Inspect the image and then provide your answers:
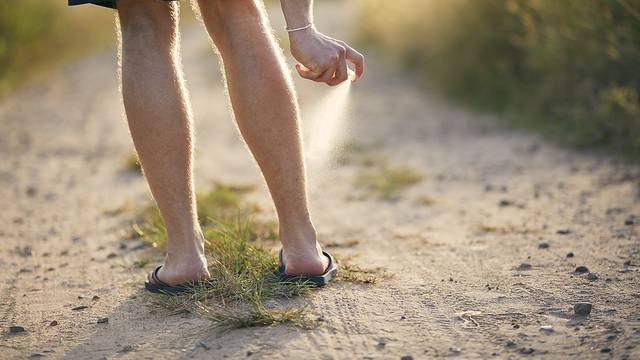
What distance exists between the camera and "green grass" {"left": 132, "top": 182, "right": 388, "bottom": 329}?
1979mm

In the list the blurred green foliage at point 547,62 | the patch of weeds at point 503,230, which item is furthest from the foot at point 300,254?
the blurred green foliage at point 547,62

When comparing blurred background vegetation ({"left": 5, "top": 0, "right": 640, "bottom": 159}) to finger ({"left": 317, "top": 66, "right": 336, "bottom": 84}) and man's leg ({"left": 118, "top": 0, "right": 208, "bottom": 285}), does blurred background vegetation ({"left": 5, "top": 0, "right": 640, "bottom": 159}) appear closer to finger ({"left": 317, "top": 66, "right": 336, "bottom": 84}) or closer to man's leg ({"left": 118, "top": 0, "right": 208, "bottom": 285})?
finger ({"left": 317, "top": 66, "right": 336, "bottom": 84})

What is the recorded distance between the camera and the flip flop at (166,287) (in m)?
2.22

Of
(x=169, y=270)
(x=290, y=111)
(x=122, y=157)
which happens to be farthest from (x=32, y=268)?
(x=122, y=157)

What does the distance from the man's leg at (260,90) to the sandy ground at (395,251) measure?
1.17 feet

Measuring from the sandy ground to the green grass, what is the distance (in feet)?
0.13

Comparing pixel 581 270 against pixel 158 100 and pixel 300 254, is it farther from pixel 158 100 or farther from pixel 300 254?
pixel 158 100

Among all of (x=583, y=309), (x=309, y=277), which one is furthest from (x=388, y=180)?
(x=583, y=309)

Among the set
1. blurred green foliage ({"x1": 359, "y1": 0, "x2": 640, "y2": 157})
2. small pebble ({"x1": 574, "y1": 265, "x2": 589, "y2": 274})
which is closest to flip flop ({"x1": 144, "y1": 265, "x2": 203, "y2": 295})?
small pebble ({"x1": 574, "y1": 265, "x2": 589, "y2": 274})

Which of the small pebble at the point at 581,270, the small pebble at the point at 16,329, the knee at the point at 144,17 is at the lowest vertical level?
the small pebble at the point at 16,329

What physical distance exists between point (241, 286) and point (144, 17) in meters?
0.75

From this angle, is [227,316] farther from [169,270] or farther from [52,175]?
[52,175]

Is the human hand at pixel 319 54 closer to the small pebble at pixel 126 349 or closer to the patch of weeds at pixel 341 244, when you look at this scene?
the small pebble at pixel 126 349

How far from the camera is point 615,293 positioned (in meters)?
2.20
